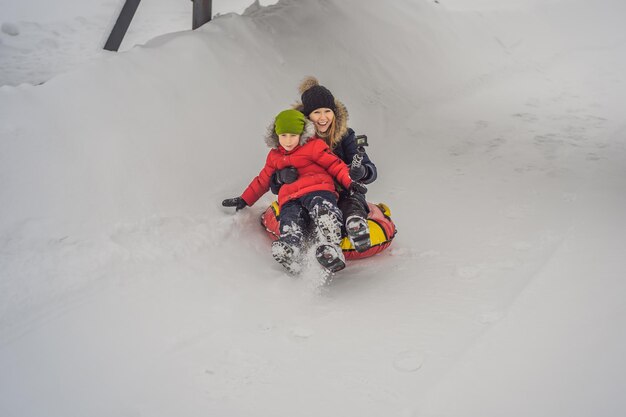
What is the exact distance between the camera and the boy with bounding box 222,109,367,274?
3062mm

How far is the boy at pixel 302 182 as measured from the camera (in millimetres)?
3062

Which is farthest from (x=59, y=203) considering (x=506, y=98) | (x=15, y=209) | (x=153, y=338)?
(x=506, y=98)

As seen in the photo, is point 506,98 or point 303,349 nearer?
point 303,349

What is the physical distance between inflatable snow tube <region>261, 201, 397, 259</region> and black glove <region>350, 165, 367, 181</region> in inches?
10.5

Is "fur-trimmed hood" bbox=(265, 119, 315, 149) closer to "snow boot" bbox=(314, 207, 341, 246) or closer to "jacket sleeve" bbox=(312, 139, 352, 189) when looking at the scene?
"jacket sleeve" bbox=(312, 139, 352, 189)

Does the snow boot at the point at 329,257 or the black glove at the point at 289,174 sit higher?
the black glove at the point at 289,174

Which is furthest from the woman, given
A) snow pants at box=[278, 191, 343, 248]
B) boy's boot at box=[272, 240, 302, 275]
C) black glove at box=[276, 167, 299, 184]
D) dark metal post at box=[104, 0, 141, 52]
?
dark metal post at box=[104, 0, 141, 52]

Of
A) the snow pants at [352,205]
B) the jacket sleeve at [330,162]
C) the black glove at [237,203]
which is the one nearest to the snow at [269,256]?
the black glove at [237,203]

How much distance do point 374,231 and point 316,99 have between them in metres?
0.97

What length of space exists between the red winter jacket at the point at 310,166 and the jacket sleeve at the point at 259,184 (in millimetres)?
101

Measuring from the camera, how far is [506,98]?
23.1 feet

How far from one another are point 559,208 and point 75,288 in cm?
326

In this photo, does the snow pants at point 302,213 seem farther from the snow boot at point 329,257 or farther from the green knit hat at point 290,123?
the green knit hat at point 290,123

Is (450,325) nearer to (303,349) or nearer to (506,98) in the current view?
(303,349)
